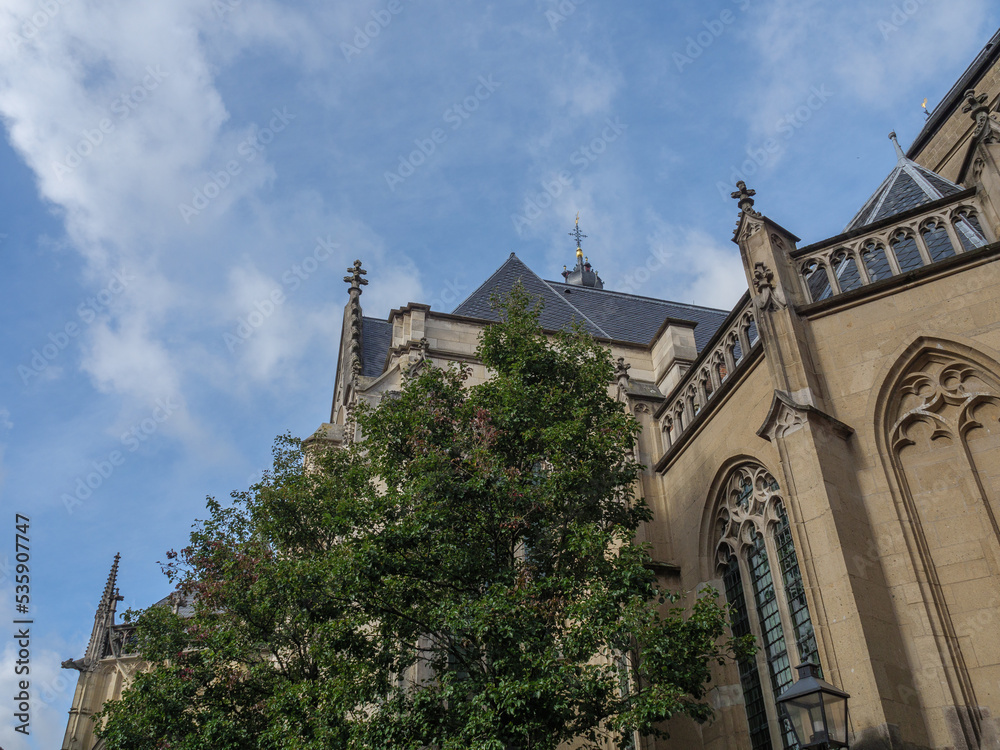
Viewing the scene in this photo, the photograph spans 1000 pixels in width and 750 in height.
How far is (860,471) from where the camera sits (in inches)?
380

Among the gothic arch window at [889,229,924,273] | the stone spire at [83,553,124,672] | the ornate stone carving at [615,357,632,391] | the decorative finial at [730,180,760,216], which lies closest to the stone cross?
the decorative finial at [730,180,760,216]

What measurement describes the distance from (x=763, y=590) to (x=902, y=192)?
713 centimetres

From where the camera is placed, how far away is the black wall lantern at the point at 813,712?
6699 mm

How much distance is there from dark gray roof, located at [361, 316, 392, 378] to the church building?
869cm

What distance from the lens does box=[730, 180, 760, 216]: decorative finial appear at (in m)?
12.1

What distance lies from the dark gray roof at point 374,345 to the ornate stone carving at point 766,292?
11.5 m

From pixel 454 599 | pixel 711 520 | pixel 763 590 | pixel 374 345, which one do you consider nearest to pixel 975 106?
pixel 711 520

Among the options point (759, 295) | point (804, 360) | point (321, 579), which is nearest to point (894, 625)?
point (804, 360)

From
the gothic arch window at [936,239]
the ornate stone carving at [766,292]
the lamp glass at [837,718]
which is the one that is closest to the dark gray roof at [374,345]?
the ornate stone carving at [766,292]

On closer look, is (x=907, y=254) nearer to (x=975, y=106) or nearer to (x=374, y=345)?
(x=975, y=106)

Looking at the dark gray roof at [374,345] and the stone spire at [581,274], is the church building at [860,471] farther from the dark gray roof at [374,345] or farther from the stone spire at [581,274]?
the stone spire at [581,274]

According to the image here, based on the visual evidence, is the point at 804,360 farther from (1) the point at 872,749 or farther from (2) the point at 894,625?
(1) the point at 872,749

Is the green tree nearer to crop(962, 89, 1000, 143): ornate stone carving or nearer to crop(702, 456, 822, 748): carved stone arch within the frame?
crop(702, 456, 822, 748): carved stone arch

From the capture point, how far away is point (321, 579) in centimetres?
1050
